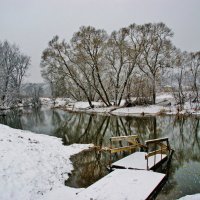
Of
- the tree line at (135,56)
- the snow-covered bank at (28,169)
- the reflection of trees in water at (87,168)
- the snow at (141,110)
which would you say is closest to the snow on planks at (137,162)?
the reflection of trees in water at (87,168)

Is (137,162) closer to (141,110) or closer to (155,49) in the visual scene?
(141,110)

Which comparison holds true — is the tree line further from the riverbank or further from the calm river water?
the calm river water

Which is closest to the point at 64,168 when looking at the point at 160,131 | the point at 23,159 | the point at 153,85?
the point at 23,159

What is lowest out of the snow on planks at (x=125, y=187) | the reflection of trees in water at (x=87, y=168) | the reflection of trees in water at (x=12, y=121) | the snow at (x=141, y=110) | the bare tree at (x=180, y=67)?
the reflection of trees in water at (x=87, y=168)

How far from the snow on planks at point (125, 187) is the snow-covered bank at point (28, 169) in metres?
1.64

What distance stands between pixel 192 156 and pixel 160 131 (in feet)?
22.5

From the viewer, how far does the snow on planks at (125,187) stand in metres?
7.32

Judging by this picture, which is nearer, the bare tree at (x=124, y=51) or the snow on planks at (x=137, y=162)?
the snow on planks at (x=137, y=162)

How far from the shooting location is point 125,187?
26.0ft

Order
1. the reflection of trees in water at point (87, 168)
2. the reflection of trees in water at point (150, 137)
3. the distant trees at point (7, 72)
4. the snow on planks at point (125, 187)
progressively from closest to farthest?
the snow on planks at point (125, 187), the reflection of trees in water at point (87, 168), the reflection of trees in water at point (150, 137), the distant trees at point (7, 72)

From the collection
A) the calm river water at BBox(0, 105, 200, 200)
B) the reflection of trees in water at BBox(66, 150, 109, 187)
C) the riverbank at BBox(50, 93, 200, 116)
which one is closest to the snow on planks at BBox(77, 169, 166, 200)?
the calm river water at BBox(0, 105, 200, 200)

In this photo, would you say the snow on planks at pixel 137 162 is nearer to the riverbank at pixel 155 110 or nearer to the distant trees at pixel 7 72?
the riverbank at pixel 155 110

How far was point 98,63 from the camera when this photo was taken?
123ft

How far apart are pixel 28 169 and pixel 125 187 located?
3.98 metres
